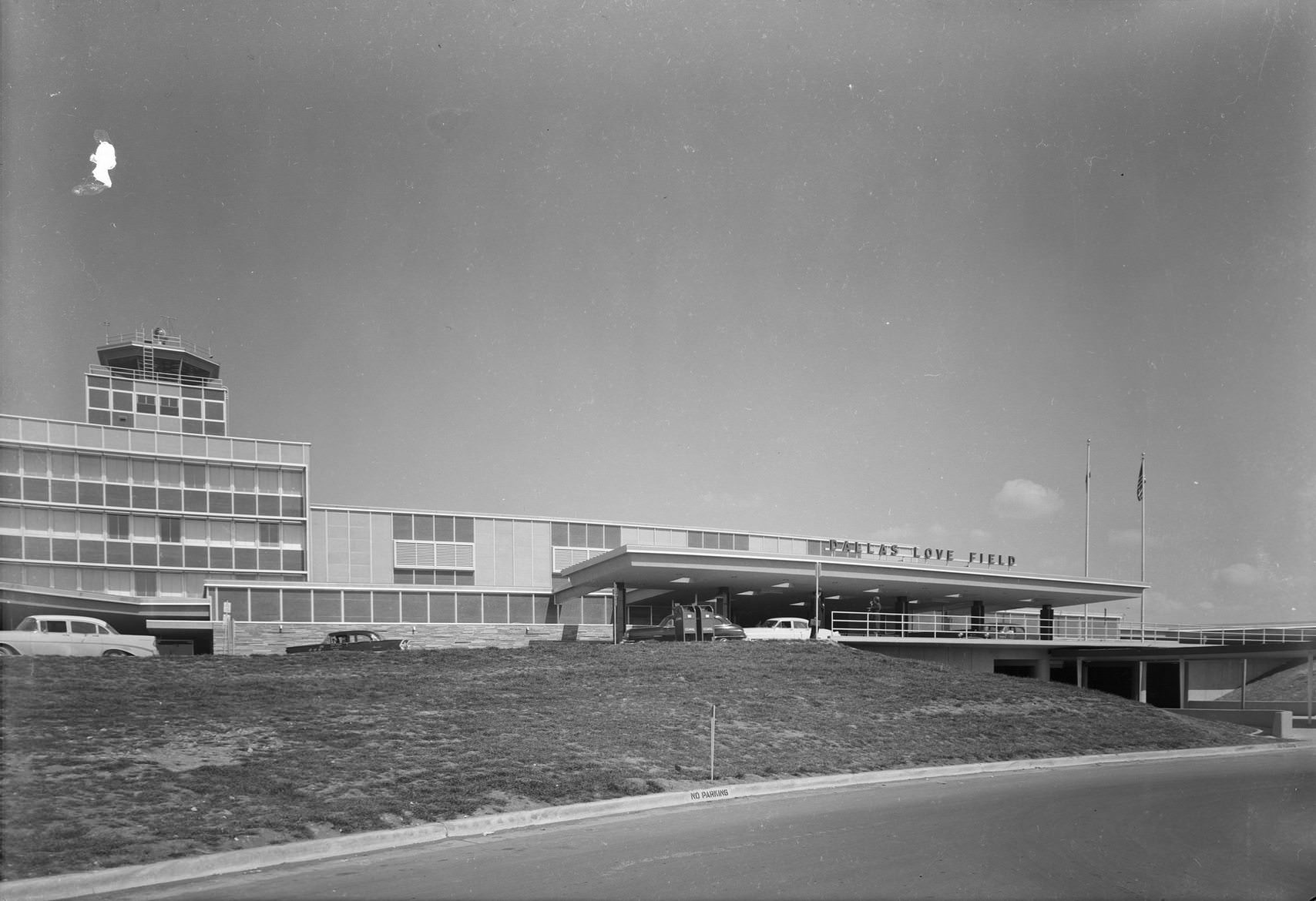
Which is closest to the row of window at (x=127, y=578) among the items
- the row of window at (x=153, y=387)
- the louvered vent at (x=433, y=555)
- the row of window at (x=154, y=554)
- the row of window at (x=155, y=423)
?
the row of window at (x=154, y=554)

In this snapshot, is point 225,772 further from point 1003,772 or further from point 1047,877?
point 1003,772

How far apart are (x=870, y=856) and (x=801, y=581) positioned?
105 ft

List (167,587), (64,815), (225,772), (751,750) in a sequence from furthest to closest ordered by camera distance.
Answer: (167,587) → (751,750) → (225,772) → (64,815)

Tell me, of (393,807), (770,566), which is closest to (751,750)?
(393,807)

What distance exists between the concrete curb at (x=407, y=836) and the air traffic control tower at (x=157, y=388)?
47827 millimetres

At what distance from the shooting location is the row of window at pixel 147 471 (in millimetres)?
45375

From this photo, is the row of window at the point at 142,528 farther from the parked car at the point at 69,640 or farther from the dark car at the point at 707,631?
the dark car at the point at 707,631

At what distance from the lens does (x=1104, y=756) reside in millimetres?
22141

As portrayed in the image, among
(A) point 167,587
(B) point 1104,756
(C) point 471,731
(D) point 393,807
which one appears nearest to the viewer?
(D) point 393,807

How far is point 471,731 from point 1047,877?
10644 millimetres

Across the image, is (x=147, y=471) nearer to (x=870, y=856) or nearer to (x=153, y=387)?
(x=153, y=387)

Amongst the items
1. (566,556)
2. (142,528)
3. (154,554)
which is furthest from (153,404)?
(566,556)

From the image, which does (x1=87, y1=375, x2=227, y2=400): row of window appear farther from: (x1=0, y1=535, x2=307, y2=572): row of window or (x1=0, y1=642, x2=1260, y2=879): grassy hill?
(x1=0, y1=642, x2=1260, y2=879): grassy hill

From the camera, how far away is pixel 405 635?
41.1 meters
